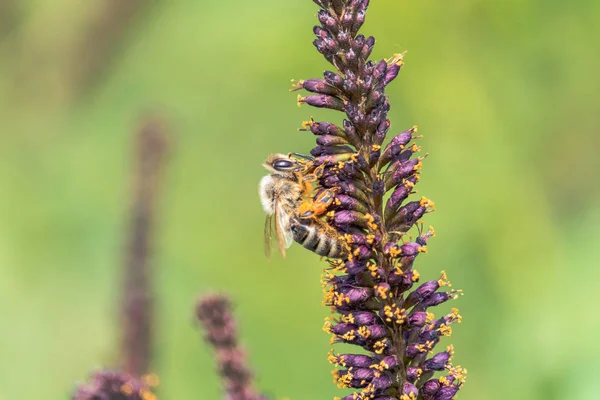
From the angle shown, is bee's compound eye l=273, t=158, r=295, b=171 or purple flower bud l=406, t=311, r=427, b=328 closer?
purple flower bud l=406, t=311, r=427, b=328

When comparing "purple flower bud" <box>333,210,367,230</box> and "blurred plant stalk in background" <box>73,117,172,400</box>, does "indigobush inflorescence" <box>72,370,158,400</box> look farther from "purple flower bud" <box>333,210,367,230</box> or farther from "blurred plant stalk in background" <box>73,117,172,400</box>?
"purple flower bud" <box>333,210,367,230</box>

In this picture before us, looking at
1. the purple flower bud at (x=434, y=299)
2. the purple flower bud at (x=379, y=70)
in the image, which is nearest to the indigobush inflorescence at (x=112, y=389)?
the purple flower bud at (x=434, y=299)

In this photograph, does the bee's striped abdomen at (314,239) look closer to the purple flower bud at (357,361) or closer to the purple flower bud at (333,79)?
the purple flower bud at (357,361)

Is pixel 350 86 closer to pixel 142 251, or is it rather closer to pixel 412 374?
pixel 412 374

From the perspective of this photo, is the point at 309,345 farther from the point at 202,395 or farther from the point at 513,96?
the point at 513,96

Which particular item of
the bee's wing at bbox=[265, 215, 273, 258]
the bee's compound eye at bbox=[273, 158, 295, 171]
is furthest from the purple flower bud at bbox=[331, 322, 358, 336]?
the bee's wing at bbox=[265, 215, 273, 258]

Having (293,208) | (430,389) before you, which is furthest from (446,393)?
(293,208)

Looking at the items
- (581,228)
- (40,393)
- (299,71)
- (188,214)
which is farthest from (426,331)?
(188,214)
